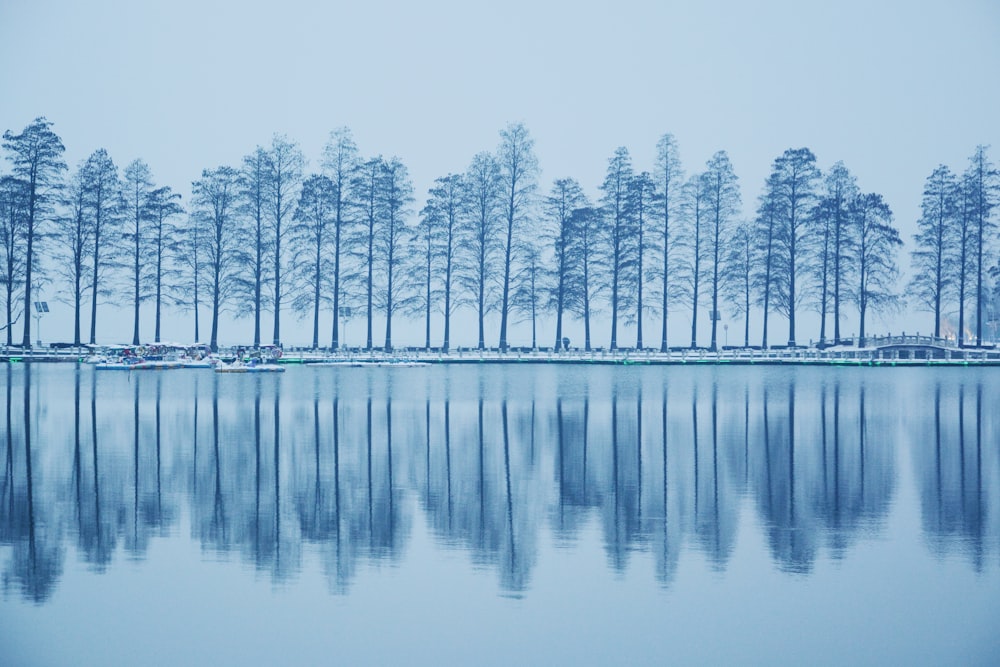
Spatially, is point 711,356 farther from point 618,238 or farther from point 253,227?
point 253,227

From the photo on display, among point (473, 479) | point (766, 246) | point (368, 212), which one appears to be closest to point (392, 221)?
point (368, 212)

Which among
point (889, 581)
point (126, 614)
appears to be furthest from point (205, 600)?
point (889, 581)

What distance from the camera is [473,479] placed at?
70.2 ft

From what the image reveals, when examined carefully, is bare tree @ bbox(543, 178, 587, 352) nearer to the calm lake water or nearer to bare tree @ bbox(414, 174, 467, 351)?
bare tree @ bbox(414, 174, 467, 351)

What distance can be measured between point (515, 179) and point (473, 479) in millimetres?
60165

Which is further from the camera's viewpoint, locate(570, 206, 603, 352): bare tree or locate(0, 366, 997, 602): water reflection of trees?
A: locate(570, 206, 603, 352): bare tree

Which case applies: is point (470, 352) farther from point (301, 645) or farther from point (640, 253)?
point (301, 645)

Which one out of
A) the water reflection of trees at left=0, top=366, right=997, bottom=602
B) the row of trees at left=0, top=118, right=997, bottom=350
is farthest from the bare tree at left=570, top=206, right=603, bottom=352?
the water reflection of trees at left=0, top=366, right=997, bottom=602

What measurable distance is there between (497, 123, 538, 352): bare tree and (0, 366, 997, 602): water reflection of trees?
134 feet

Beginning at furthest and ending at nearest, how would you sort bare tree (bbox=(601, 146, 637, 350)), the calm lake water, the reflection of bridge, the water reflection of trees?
bare tree (bbox=(601, 146, 637, 350)) < the reflection of bridge < the water reflection of trees < the calm lake water

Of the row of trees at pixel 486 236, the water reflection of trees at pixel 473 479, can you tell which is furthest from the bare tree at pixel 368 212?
the water reflection of trees at pixel 473 479

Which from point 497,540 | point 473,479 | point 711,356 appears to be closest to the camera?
point 497,540

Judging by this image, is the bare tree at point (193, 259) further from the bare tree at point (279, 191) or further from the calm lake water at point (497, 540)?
the calm lake water at point (497, 540)

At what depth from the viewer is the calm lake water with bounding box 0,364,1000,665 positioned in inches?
468
